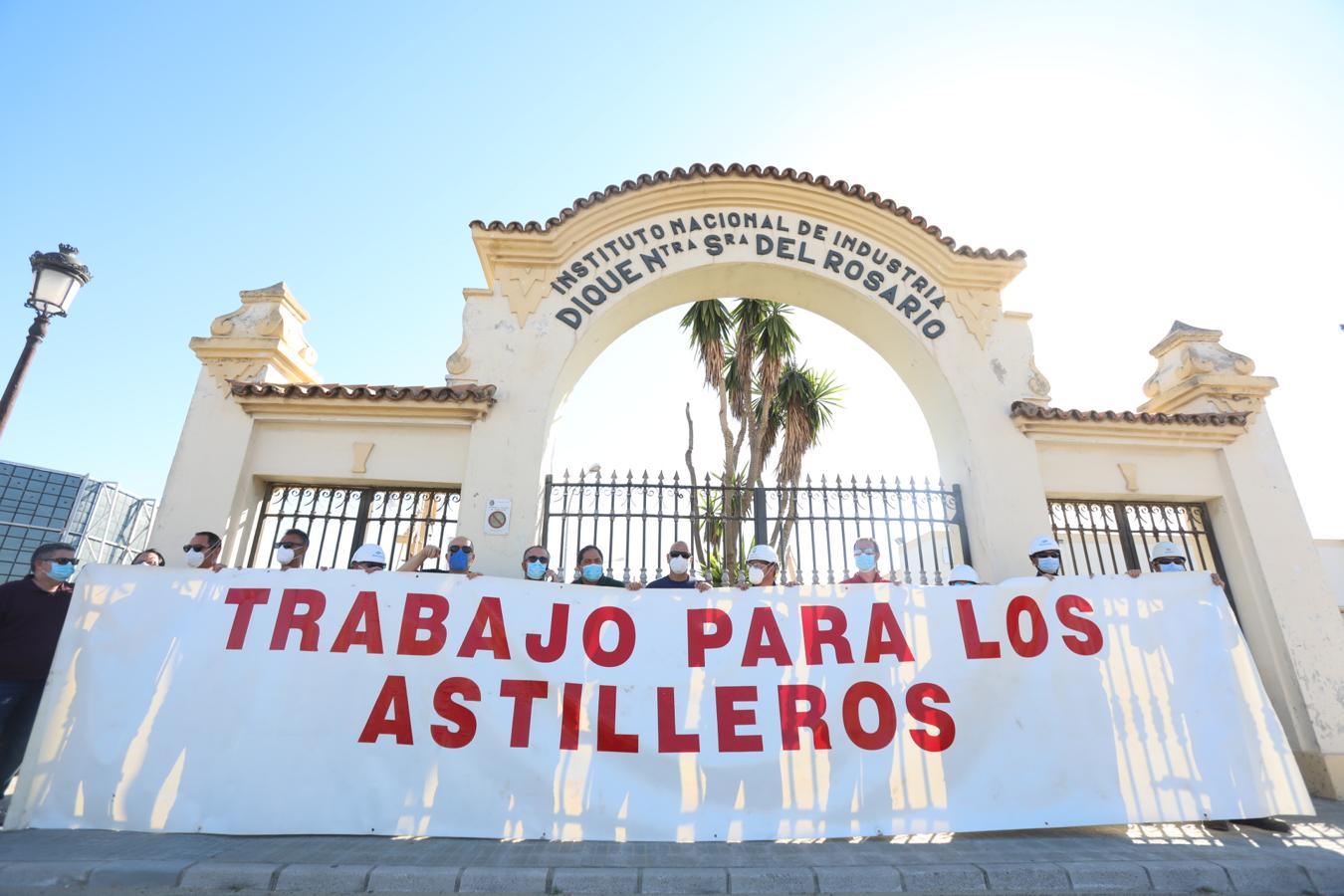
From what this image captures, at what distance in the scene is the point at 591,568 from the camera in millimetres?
5758

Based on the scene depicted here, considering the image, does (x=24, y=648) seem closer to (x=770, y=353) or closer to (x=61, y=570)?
(x=61, y=570)

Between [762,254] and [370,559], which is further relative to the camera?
[762,254]

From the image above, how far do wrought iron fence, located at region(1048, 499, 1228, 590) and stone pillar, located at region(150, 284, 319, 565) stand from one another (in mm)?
9126

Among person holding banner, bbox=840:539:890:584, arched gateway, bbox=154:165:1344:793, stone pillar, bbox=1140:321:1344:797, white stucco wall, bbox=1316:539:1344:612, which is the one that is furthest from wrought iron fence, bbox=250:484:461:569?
white stucco wall, bbox=1316:539:1344:612

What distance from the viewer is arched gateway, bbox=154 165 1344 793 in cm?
704

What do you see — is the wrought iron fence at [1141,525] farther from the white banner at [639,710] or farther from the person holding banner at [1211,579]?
the white banner at [639,710]

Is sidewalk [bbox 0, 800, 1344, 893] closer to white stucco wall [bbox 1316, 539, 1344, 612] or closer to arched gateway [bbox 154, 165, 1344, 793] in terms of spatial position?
arched gateway [bbox 154, 165, 1344, 793]

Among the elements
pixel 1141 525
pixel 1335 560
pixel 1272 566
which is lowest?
pixel 1272 566

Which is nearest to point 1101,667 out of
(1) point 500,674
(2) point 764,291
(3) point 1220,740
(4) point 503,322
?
(3) point 1220,740

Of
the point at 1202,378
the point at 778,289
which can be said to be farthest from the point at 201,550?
the point at 1202,378

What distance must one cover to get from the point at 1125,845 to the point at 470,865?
4056 mm

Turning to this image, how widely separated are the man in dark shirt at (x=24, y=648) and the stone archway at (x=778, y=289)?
388 cm

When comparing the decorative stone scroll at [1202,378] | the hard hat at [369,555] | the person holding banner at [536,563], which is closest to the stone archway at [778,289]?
the person holding banner at [536,563]

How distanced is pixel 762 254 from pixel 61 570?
7.38 meters
